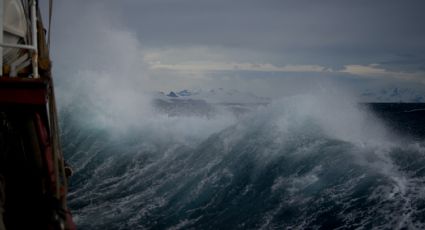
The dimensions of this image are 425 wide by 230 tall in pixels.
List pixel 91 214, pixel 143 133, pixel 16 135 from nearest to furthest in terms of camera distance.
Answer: pixel 16 135, pixel 91 214, pixel 143 133

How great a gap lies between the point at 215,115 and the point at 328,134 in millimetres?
12301

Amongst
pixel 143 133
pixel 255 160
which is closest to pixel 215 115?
pixel 143 133

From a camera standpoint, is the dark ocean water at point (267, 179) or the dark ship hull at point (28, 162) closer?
the dark ship hull at point (28, 162)

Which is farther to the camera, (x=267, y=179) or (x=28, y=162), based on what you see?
(x=267, y=179)

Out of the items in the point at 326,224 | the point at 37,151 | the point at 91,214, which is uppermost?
the point at 37,151

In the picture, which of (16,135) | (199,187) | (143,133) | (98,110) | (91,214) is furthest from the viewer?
(98,110)

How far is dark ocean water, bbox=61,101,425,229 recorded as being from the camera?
11219mm

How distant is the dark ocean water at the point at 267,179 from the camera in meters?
11.2

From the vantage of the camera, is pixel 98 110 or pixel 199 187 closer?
pixel 199 187

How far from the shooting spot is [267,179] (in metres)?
14.6

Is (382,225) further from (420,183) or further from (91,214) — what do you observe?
(91,214)

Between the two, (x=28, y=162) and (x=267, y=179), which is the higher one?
(x=28, y=162)

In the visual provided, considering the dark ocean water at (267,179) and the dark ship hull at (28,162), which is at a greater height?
the dark ship hull at (28,162)

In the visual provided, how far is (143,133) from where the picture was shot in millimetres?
27094
